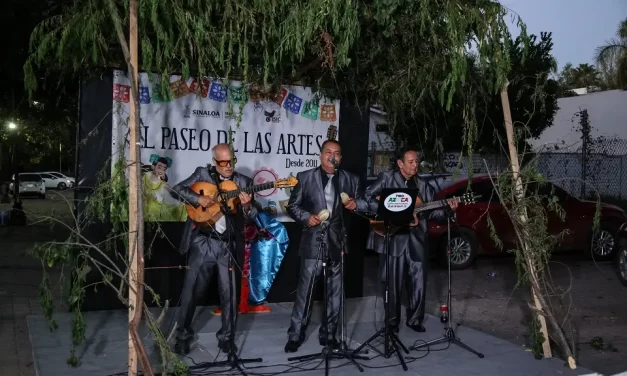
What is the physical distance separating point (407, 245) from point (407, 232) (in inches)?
5.8

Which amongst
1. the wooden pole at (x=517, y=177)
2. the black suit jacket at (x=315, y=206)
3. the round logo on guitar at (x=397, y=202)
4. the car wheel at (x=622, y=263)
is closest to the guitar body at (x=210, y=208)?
the black suit jacket at (x=315, y=206)

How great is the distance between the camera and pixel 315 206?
24.2 ft

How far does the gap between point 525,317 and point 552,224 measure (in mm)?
4676

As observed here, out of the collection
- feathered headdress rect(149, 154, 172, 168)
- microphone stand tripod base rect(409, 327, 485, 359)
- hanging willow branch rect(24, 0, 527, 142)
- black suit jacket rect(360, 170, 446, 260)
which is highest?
hanging willow branch rect(24, 0, 527, 142)

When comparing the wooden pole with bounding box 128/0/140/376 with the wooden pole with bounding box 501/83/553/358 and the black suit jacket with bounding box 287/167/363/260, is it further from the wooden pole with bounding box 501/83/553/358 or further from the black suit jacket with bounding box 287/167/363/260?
the wooden pole with bounding box 501/83/553/358

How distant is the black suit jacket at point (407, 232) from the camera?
7941mm

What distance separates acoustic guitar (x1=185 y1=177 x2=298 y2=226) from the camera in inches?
269

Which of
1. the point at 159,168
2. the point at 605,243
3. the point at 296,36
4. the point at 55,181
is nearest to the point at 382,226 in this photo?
the point at 296,36

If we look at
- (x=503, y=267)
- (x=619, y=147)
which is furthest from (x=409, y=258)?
(x=619, y=147)

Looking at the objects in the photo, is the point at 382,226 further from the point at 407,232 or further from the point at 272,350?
the point at 272,350

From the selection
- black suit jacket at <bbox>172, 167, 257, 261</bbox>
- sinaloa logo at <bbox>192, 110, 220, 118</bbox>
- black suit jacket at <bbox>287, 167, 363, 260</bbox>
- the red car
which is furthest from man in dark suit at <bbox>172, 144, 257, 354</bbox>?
the red car

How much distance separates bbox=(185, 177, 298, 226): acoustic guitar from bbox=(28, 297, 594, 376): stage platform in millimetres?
1313

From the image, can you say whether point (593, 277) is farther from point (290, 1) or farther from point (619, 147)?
point (619, 147)

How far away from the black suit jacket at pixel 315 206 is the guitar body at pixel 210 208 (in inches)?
27.1
